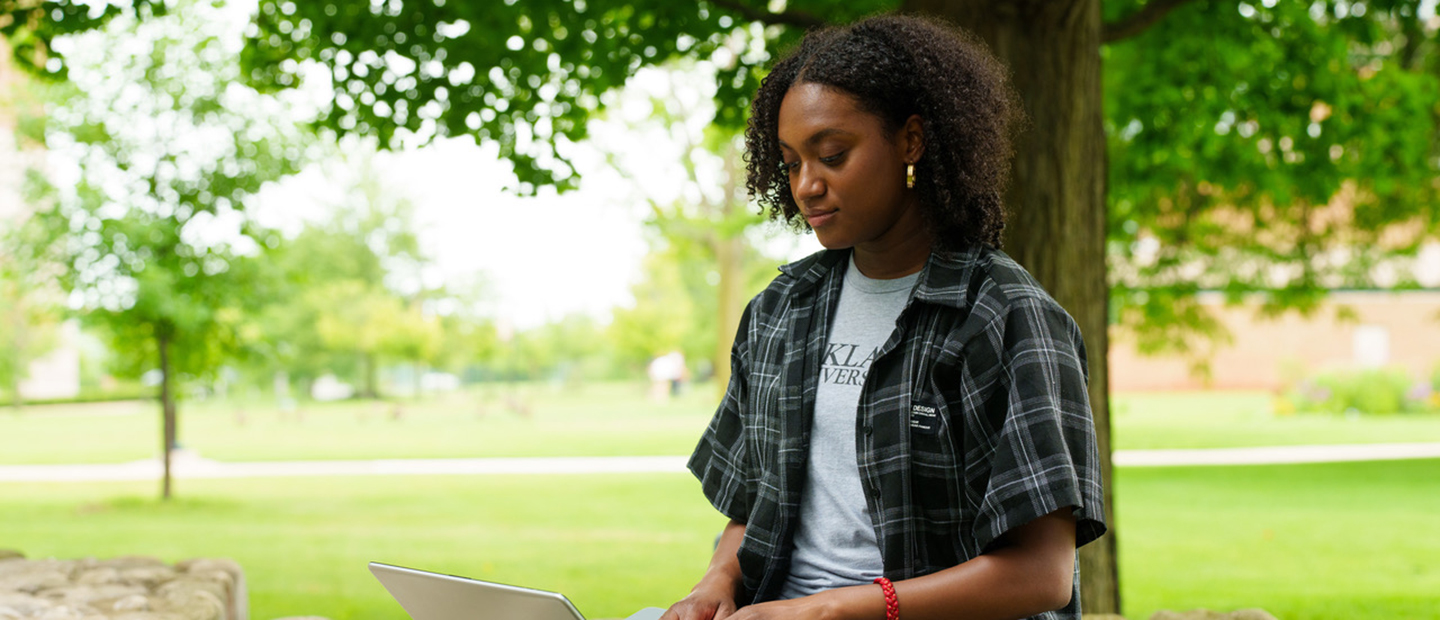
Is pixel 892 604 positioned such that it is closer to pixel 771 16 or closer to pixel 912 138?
pixel 912 138

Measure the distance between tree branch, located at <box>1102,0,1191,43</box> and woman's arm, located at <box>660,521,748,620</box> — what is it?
11.4 feet

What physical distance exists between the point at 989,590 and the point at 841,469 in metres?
0.35

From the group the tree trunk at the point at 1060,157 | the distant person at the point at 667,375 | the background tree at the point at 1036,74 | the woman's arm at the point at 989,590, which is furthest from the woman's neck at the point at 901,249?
the distant person at the point at 667,375

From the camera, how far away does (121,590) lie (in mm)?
4113

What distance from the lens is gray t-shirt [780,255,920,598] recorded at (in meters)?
2.03

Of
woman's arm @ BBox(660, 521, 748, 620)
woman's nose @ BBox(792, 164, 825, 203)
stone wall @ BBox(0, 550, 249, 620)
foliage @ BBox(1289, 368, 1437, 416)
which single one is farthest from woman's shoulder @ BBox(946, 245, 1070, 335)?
foliage @ BBox(1289, 368, 1437, 416)

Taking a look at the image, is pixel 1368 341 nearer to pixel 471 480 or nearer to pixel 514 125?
pixel 471 480

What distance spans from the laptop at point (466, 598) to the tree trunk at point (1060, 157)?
109 inches

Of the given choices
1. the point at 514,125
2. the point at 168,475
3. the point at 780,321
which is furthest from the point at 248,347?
the point at 780,321

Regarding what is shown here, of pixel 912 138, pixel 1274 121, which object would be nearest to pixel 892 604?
pixel 912 138

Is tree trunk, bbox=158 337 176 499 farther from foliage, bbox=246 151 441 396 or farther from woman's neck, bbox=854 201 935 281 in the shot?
foliage, bbox=246 151 441 396

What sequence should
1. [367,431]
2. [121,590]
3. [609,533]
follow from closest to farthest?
[121,590] < [609,533] < [367,431]

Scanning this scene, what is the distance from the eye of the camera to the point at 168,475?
14.8 m

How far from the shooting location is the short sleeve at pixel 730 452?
2.30 m
